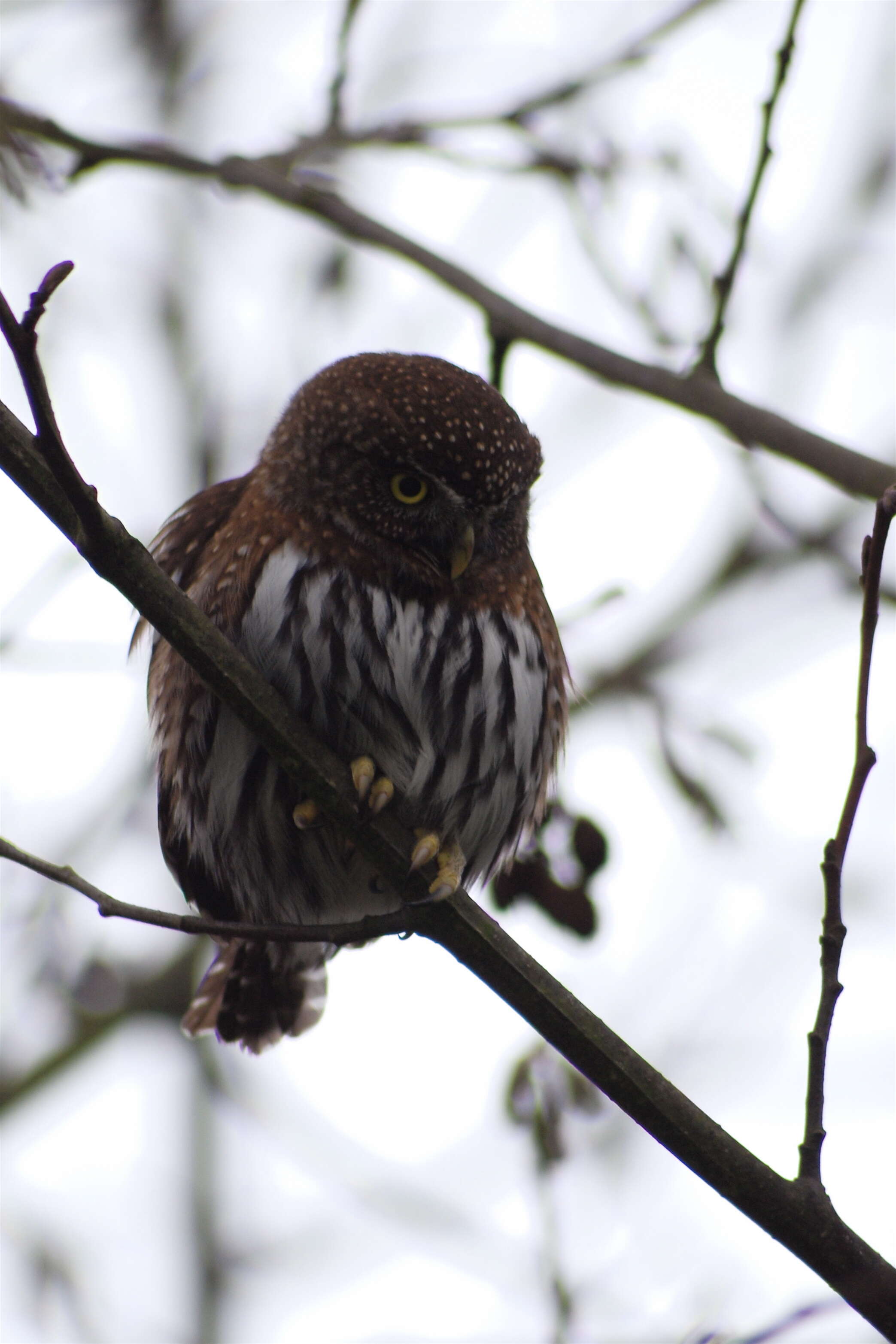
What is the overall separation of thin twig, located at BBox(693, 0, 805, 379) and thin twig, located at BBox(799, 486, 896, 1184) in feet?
4.52

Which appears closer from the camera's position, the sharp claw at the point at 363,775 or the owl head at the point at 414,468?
the sharp claw at the point at 363,775

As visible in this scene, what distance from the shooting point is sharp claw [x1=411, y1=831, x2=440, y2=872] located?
3.39 meters

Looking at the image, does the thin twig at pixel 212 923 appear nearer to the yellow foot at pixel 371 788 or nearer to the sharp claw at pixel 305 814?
the yellow foot at pixel 371 788

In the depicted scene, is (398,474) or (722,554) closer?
(398,474)

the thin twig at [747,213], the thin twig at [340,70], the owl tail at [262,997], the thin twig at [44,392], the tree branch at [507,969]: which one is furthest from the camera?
the owl tail at [262,997]

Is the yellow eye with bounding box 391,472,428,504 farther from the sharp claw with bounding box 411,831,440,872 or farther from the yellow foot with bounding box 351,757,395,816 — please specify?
the sharp claw with bounding box 411,831,440,872

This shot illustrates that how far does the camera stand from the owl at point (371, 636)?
12.5 feet

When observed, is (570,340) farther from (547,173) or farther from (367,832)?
(367,832)

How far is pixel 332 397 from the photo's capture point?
14.2 ft

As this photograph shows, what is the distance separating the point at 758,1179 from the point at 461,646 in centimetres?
165

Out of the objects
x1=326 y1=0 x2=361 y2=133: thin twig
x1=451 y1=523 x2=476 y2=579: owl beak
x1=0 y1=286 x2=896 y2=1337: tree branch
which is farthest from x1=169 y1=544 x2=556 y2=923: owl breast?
x1=326 y1=0 x2=361 y2=133: thin twig

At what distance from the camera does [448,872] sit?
355 centimetres

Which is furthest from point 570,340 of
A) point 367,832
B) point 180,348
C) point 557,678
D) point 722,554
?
point 180,348

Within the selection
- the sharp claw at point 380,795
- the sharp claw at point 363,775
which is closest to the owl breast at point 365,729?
the sharp claw at point 363,775
